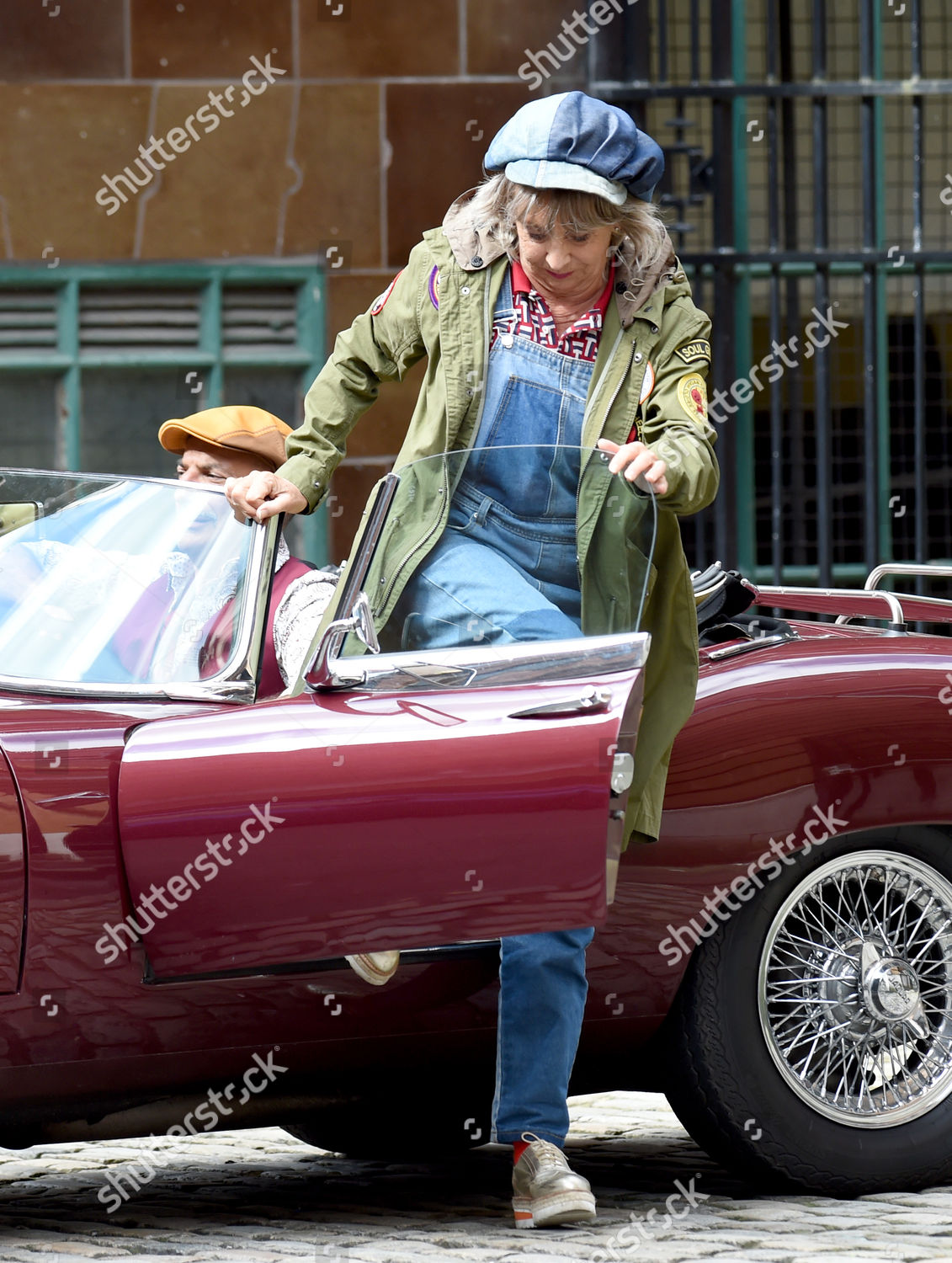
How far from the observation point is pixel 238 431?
468 centimetres

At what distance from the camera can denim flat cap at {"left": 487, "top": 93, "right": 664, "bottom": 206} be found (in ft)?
11.6

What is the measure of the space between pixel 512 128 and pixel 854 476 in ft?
19.0

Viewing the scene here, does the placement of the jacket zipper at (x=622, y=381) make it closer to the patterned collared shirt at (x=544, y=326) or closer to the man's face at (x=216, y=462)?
the patterned collared shirt at (x=544, y=326)

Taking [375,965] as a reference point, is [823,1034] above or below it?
below

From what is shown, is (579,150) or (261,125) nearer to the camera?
(579,150)

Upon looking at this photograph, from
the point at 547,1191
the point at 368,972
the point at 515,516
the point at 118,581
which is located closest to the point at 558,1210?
the point at 547,1191

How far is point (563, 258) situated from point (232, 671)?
3.25 feet

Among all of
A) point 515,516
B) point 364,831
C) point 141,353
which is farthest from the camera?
point 141,353

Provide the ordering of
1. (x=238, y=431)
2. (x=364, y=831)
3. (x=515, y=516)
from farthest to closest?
1. (x=238, y=431)
2. (x=515, y=516)
3. (x=364, y=831)

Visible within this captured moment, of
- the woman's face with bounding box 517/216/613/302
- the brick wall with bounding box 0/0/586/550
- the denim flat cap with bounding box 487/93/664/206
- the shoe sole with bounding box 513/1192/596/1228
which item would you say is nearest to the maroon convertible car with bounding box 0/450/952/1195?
the shoe sole with bounding box 513/1192/596/1228

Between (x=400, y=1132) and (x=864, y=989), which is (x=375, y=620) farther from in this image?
(x=400, y=1132)

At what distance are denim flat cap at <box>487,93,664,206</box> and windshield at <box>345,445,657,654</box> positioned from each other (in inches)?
19.6

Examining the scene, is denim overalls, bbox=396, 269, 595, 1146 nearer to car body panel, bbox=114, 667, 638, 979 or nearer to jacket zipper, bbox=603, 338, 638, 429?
jacket zipper, bbox=603, 338, 638, 429

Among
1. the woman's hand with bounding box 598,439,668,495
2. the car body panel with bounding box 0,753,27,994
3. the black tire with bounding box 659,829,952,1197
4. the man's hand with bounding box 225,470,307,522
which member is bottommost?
the black tire with bounding box 659,829,952,1197
